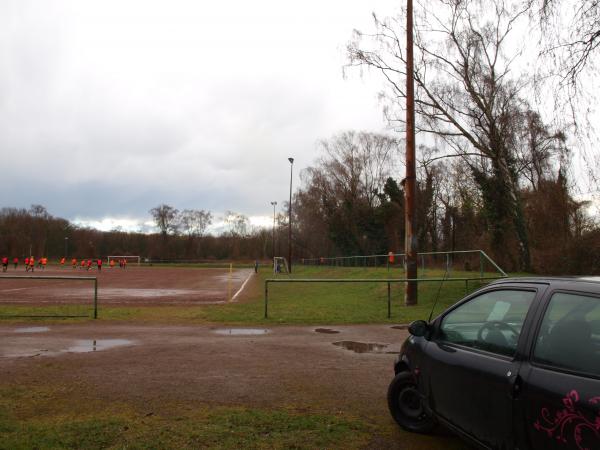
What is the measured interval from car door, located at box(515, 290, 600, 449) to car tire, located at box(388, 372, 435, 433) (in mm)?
1761

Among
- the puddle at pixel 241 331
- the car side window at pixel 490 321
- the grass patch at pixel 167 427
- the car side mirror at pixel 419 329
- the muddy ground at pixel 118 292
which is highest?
the car side window at pixel 490 321

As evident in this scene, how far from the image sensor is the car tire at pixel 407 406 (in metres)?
4.94

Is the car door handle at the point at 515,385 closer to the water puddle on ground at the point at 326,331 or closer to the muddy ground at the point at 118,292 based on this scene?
the water puddle on ground at the point at 326,331

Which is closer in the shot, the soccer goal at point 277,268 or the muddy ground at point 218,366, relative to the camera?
the muddy ground at point 218,366

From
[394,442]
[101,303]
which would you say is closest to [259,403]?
[394,442]

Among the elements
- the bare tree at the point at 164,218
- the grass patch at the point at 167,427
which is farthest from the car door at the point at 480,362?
the bare tree at the point at 164,218

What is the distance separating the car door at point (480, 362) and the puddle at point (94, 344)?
659 centimetres

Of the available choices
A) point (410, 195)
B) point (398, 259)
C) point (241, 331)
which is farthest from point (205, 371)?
point (398, 259)

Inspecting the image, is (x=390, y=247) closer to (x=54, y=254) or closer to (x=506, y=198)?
(x=506, y=198)

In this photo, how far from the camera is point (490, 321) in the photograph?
4133 mm

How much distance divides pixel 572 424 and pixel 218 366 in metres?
5.78

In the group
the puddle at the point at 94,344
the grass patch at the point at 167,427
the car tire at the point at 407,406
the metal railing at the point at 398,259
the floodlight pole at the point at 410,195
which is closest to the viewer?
the grass patch at the point at 167,427

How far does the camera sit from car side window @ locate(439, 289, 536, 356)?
3691 mm

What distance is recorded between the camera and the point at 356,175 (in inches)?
2512
